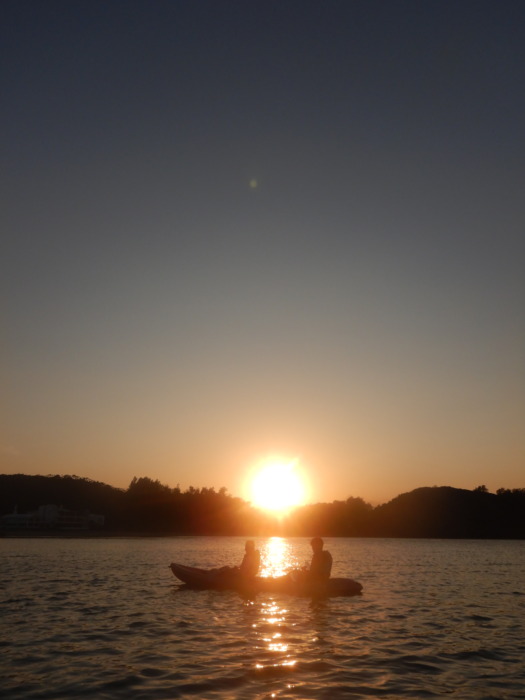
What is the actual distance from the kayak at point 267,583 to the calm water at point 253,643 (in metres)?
0.62

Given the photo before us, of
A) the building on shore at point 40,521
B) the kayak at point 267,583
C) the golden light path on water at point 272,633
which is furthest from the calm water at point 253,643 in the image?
the building on shore at point 40,521

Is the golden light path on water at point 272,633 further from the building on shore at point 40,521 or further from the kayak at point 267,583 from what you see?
the building on shore at point 40,521

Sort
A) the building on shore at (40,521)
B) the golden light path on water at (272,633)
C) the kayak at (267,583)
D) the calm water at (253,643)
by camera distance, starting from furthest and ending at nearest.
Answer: the building on shore at (40,521)
the kayak at (267,583)
the golden light path on water at (272,633)
the calm water at (253,643)

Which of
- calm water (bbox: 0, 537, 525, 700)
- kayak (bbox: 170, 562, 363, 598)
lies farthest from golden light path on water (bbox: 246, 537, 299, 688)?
kayak (bbox: 170, 562, 363, 598)

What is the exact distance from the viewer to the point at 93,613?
89.4 ft

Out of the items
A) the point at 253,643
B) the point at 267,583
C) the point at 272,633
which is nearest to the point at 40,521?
the point at 267,583

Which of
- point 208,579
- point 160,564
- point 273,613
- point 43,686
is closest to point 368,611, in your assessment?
point 273,613

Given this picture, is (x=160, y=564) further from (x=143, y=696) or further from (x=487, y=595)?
(x=143, y=696)

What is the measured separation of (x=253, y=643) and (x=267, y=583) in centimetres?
1430

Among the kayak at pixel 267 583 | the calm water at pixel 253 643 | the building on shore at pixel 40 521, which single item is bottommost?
the calm water at pixel 253 643

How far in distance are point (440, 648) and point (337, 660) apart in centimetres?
446

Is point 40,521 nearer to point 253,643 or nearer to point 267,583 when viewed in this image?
point 267,583

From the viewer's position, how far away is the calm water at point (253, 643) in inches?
606

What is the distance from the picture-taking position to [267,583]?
3478cm
